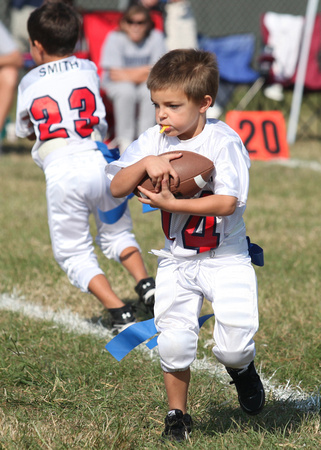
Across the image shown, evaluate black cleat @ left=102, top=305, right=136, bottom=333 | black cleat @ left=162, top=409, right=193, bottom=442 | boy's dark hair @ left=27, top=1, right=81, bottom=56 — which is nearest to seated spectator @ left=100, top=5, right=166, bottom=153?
boy's dark hair @ left=27, top=1, right=81, bottom=56

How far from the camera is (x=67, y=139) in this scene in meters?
3.71

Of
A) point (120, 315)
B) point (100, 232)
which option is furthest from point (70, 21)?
point (120, 315)

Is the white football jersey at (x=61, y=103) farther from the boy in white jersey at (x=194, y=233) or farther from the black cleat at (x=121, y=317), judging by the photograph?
the boy in white jersey at (x=194, y=233)

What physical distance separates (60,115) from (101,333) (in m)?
1.20

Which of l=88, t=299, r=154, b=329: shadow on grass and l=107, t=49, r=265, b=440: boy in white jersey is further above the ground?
l=107, t=49, r=265, b=440: boy in white jersey

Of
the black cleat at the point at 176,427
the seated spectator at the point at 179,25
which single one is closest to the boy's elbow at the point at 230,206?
the black cleat at the point at 176,427

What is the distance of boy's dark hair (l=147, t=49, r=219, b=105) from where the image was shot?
8.00 feet

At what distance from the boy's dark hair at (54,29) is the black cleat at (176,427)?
7.14 ft

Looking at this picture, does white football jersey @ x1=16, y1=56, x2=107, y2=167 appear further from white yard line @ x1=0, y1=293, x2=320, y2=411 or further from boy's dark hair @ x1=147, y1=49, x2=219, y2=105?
boy's dark hair @ x1=147, y1=49, x2=219, y2=105

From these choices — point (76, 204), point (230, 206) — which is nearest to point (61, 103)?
point (76, 204)

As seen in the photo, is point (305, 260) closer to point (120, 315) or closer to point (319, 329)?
point (319, 329)

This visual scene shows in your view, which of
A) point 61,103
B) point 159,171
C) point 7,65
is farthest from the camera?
point 7,65

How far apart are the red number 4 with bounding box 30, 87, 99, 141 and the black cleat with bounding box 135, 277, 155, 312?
88cm

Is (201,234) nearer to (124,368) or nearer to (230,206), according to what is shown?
(230,206)
